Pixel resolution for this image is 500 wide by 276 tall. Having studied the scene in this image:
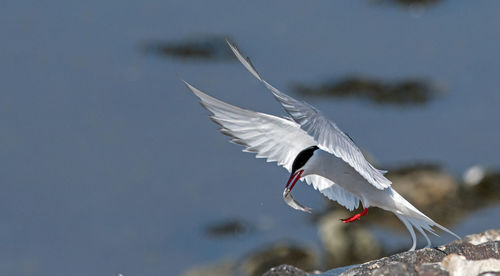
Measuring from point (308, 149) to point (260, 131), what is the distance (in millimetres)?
231

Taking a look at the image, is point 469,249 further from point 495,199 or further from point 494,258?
point 495,199

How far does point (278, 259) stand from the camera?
27.3ft

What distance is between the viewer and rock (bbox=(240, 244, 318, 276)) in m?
8.14

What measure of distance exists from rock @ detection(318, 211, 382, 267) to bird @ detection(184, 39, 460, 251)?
3.64m

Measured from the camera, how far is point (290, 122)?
4137mm

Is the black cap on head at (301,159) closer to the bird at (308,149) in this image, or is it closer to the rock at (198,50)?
the bird at (308,149)

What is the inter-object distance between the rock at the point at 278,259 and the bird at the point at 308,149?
11.7ft

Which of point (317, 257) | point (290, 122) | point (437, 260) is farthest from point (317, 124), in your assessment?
point (317, 257)

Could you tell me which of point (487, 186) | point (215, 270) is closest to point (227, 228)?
point (215, 270)

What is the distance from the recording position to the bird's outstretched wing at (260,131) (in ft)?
12.8

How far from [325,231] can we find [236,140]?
15.3 feet

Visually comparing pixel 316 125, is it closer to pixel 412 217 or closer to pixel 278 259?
pixel 412 217

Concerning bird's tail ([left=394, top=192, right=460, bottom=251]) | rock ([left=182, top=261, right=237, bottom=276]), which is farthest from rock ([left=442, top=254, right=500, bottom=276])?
rock ([left=182, top=261, right=237, bottom=276])

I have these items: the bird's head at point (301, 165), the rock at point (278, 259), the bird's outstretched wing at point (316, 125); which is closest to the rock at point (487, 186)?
the rock at point (278, 259)
